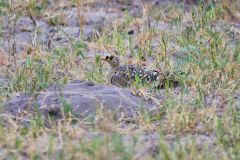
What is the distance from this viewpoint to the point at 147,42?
7.59 m

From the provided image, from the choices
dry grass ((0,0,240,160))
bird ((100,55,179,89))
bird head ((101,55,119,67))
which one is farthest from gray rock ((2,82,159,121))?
bird head ((101,55,119,67))

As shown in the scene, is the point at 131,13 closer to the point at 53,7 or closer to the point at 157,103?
the point at 53,7

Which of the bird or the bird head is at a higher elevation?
the bird head

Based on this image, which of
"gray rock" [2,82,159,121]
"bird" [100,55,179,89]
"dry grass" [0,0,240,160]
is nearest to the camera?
"dry grass" [0,0,240,160]

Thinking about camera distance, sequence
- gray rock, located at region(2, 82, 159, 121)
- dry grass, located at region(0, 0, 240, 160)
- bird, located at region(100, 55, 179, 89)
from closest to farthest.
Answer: dry grass, located at region(0, 0, 240, 160), gray rock, located at region(2, 82, 159, 121), bird, located at region(100, 55, 179, 89)

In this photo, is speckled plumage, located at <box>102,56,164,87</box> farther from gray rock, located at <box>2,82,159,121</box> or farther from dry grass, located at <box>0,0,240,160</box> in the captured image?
gray rock, located at <box>2,82,159,121</box>

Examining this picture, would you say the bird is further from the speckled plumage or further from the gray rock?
the gray rock

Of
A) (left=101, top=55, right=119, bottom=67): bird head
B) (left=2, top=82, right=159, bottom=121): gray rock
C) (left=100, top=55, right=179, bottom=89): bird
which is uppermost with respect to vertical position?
(left=101, top=55, right=119, bottom=67): bird head

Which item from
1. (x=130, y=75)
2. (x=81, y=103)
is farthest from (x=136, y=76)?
(x=81, y=103)

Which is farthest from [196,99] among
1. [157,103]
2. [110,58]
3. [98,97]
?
[110,58]

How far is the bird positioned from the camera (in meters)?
5.98

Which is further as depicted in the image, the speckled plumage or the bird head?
the bird head

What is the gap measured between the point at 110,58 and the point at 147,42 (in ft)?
3.15

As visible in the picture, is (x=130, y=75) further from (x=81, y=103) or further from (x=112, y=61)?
Result: (x=81, y=103)
